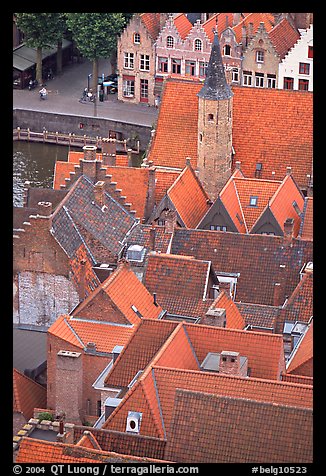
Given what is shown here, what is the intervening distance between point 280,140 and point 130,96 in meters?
24.4

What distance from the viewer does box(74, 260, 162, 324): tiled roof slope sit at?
163ft

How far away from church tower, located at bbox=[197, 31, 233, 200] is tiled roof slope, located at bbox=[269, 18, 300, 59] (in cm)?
2028

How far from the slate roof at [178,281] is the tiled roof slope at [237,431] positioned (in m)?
13.8

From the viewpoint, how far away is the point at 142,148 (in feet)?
290

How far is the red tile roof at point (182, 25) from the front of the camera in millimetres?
89688

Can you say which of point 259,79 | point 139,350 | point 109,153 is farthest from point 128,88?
point 139,350

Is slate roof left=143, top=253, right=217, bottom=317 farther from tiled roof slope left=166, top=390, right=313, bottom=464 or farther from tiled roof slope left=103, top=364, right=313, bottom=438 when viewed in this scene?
tiled roof slope left=166, top=390, right=313, bottom=464

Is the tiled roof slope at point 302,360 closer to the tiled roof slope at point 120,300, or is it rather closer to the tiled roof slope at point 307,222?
the tiled roof slope at point 120,300

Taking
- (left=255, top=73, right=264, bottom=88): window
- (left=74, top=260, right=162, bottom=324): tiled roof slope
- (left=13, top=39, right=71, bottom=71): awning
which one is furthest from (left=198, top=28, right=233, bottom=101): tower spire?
(left=13, top=39, right=71, bottom=71): awning

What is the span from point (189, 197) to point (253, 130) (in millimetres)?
7056

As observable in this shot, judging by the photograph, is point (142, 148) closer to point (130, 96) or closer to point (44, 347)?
point (130, 96)

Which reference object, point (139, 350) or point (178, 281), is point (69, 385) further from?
point (178, 281)

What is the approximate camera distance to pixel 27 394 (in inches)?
1911
